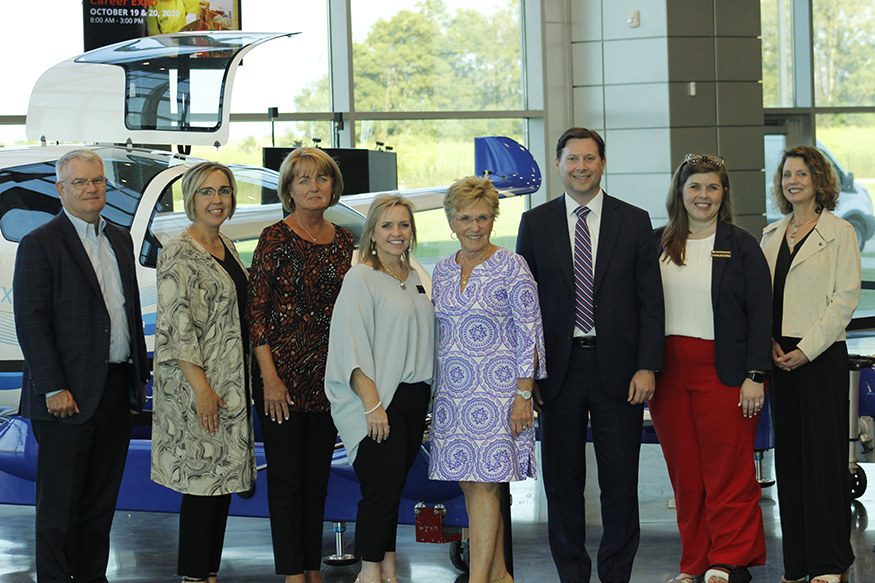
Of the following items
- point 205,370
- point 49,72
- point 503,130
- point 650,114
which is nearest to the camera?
point 205,370

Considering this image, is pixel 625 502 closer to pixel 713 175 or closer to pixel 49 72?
pixel 713 175

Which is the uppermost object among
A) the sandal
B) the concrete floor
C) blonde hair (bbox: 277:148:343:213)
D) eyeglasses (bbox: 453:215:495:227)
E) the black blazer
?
blonde hair (bbox: 277:148:343:213)

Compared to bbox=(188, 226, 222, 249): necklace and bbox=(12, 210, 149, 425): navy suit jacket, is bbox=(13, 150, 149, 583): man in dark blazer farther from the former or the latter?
bbox=(188, 226, 222, 249): necklace

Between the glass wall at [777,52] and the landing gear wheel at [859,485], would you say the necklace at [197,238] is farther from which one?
the glass wall at [777,52]

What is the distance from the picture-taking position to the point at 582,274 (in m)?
2.82

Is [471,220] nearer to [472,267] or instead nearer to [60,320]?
[472,267]

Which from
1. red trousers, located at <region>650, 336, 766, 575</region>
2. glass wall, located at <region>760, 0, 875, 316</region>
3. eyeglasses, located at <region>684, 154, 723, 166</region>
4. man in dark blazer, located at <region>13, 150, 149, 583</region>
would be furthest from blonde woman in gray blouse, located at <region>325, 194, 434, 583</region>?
glass wall, located at <region>760, 0, 875, 316</region>

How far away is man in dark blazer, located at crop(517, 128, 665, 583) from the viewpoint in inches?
110

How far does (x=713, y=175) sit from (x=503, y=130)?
794 cm

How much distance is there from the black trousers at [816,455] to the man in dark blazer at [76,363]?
208 centimetres

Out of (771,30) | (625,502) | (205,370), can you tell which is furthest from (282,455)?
(771,30)

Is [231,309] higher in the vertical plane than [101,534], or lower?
higher

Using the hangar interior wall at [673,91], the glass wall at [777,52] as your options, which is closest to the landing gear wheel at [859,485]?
the hangar interior wall at [673,91]

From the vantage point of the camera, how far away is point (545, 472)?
2898 millimetres
